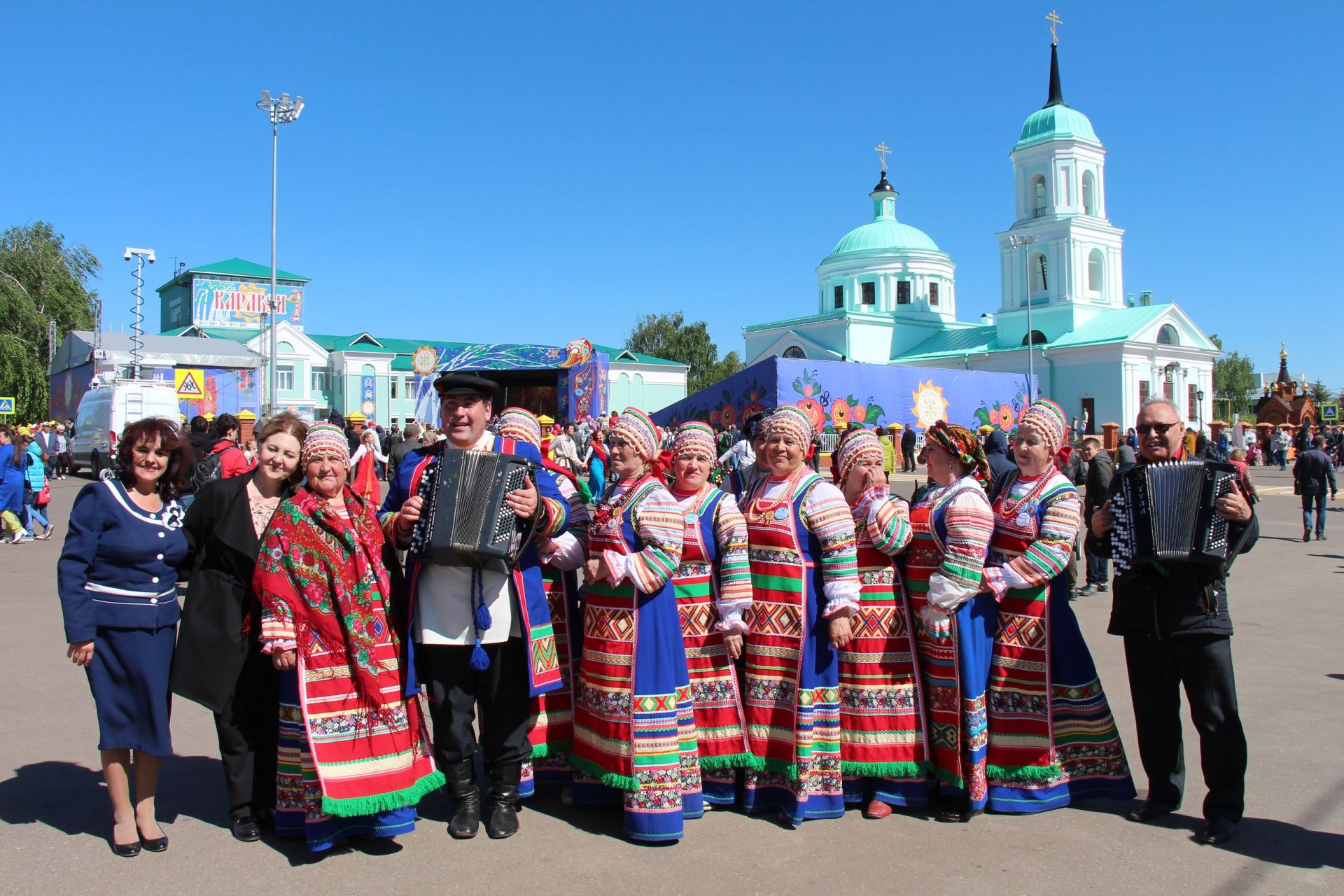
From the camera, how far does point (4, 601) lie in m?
9.19

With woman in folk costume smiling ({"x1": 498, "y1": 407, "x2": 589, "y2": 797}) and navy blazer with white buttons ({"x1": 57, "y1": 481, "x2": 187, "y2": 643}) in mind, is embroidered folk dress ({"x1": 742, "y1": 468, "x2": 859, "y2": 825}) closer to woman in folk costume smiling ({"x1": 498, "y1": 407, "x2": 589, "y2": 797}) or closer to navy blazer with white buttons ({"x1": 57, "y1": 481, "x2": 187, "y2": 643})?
woman in folk costume smiling ({"x1": 498, "y1": 407, "x2": 589, "y2": 797})

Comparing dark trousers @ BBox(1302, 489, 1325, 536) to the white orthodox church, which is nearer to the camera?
dark trousers @ BBox(1302, 489, 1325, 536)

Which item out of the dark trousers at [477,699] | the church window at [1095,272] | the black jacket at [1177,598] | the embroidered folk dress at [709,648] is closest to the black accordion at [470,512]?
the dark trousers at [477,699]

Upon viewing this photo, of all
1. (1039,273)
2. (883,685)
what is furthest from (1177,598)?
(1039,273)

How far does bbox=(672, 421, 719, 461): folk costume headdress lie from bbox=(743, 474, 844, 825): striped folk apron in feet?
1.10

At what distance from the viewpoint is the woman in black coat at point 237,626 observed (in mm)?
3762

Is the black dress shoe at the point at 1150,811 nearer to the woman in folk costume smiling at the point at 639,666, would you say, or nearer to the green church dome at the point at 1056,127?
the woman in folk costume smiling at the point at 639,666

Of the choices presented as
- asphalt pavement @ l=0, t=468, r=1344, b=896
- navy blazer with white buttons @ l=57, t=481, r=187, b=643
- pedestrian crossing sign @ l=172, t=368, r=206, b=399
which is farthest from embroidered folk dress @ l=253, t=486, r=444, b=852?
pedestrian crossing sign @ l=172, t=368, r=206, b=399

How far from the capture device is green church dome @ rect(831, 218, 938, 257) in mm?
59156

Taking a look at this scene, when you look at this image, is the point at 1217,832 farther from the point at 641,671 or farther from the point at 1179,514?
the point at 641,671

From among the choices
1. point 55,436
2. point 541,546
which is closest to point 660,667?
point 541,546

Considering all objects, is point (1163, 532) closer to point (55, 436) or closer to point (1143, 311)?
point (55, 436)

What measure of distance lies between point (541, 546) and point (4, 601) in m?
7.89

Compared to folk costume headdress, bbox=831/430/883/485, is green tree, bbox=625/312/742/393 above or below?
above
